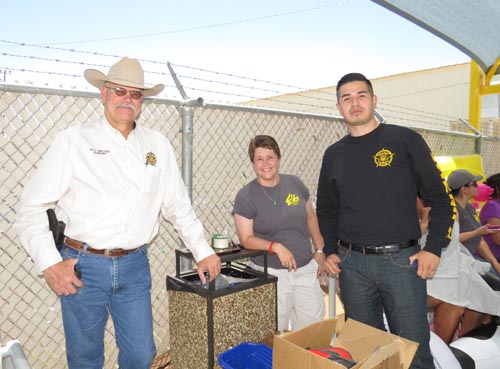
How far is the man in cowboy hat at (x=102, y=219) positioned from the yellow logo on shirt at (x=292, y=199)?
904 millimetres

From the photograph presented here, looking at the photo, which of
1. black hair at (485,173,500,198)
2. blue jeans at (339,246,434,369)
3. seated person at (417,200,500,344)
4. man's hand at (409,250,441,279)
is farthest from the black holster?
black hair at (485,173,500,198)

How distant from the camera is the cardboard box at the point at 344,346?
189 centimetres

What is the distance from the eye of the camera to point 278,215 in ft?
10.5

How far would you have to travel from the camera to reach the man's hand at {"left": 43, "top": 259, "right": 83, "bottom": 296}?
221 centimetres

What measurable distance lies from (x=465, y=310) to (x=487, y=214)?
125cm

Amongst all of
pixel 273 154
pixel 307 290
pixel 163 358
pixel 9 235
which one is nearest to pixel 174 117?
pixel 273 154

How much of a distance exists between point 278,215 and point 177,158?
1.21m

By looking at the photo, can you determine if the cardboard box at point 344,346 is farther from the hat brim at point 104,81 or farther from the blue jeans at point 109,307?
the hat brim at point 104,81

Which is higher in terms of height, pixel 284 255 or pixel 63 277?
pixel 63 277

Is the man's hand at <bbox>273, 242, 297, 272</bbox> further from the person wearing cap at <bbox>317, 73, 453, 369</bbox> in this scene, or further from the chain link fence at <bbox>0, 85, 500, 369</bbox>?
the chain link fence at <bbox>0, 85, 500, 369</bbox>

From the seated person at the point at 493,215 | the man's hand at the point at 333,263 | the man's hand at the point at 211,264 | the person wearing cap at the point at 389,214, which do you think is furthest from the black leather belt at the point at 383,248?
the seated person at the point at 493,215

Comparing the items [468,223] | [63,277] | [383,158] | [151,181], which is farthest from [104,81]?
[468,223]

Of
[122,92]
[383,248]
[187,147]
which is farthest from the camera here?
[187,147]

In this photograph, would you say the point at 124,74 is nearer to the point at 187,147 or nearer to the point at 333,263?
the point at 187,147
